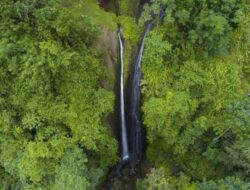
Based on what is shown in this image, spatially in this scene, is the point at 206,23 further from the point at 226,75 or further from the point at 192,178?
the point at 192,178

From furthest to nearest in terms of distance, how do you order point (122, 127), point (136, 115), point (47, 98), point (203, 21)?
point (122, 127) < point (136, 115) < point (203, 21) < point (47, 98)

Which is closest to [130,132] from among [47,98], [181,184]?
[181,184]

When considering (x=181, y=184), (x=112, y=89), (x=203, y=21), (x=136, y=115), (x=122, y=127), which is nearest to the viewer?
(x=203, y=21)

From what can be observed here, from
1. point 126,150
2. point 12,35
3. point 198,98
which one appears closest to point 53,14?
point 12,35

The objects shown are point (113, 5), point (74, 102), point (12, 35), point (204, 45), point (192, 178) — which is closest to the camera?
point (12, 35)

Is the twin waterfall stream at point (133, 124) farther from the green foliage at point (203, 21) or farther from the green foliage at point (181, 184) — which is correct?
the green foliage at point (181, 184)

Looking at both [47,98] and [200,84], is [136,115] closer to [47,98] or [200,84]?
[200,84]
